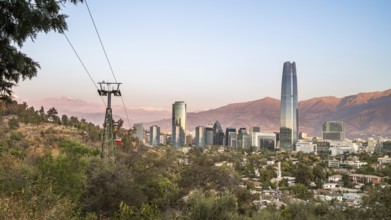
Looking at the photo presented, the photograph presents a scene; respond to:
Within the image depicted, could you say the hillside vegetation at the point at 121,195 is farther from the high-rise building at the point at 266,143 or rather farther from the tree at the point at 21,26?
the high-rise building at the point at 266,143

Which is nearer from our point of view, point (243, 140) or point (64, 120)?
point (64, 120)

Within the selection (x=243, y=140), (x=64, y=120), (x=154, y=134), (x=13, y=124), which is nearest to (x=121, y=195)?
(x=13, y=124)

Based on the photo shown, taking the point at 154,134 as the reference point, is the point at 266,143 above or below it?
below

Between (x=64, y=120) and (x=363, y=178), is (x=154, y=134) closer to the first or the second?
(x=64, y=120)

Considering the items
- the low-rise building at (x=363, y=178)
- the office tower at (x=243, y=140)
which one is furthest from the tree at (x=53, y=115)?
the office tower at (x=243, y=140)

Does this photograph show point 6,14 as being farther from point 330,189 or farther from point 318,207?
point 330,189

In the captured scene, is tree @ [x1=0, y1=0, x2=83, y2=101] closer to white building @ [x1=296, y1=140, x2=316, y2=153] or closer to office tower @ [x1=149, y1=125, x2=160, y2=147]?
white building @ [x1=296, y1=140, x2=316, y2=153]

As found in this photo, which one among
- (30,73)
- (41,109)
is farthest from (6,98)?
(41,109)

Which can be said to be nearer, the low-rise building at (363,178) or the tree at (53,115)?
the tree at (53,115)

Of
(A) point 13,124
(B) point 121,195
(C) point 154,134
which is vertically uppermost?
(A) point 13,124
